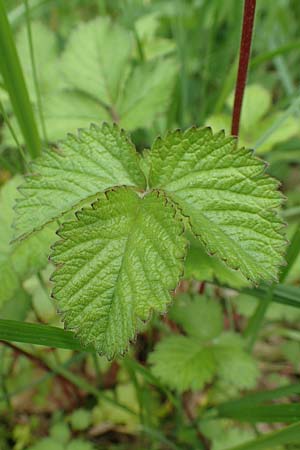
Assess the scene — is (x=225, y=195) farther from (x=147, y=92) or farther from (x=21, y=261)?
(x=147, y=92)

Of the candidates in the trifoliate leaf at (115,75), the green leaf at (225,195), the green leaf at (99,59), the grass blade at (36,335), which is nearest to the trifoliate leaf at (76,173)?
the green leaf at (225,195)

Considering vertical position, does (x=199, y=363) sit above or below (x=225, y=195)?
below

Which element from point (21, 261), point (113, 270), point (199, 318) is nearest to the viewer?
point (113, 270)

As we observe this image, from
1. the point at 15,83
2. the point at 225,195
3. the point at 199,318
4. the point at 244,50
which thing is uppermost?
the point at 15,83

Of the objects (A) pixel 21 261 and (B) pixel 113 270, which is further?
(A) pixel 21 261

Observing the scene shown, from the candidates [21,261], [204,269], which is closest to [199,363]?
[204,269]

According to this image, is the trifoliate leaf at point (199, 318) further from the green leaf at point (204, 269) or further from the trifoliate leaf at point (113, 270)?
the trifoliate leaf at point (113, 270)

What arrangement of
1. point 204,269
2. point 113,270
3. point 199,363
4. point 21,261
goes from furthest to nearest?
1. point 199,363
2. point 21,261
3. point 204,269
4. point 113,270
